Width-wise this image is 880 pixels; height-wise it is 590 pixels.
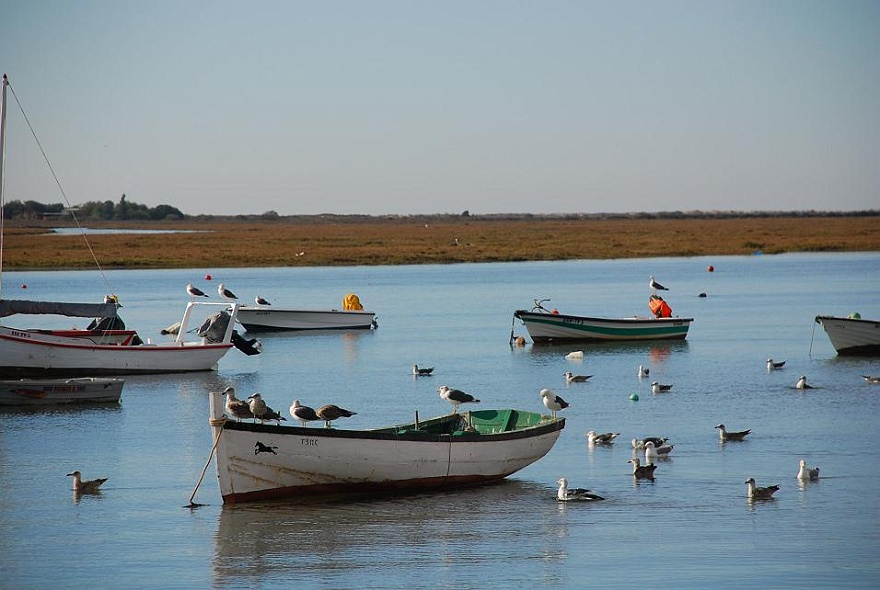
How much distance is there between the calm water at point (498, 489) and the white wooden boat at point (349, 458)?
0.85ft

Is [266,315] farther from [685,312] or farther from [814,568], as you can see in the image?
[814,568]

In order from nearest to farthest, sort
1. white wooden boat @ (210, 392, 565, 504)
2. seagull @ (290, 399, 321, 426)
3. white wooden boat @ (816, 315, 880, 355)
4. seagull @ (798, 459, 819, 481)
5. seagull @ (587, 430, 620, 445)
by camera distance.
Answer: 1. white wooden boat @ (210, 392, 565, 504)
2. seagull @ (290, 399, 321, 426)
3. seagull @ (798, 459, 819, 481)
4. seagull @ (587, 430, 620, 445)
5. white wooden boat @ (816, 315, 880, 355)

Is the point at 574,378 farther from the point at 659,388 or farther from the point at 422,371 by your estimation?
the point at 422,371

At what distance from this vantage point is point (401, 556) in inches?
540

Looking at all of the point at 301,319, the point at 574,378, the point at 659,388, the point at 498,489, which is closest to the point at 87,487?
the point at 498,489

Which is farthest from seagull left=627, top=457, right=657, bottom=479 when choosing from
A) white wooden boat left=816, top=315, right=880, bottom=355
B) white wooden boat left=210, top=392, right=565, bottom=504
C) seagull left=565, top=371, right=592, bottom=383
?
white wooden boat left=816, top=315, right=880, bottom=355

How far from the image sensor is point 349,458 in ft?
51.9

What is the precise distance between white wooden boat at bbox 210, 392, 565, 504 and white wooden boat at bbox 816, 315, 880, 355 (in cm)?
1607

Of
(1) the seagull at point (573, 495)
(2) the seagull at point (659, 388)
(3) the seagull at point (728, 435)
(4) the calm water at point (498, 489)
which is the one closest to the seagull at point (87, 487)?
(4) the calm water at point (498, 489)

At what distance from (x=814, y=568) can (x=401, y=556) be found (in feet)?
14.6

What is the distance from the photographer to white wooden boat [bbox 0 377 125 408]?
23672mm

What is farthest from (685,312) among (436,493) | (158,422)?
(436,493)

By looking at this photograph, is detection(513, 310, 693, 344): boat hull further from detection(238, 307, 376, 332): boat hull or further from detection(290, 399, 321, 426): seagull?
detection(290, 399, 321, 426): seagull

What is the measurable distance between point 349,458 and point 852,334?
62.7ft
